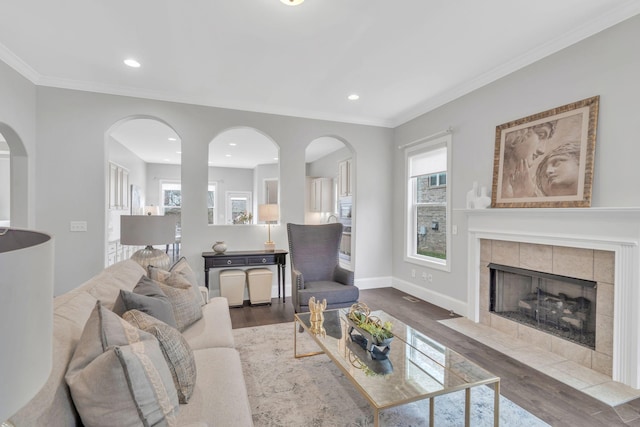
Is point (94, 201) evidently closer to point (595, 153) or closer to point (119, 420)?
point (119, 420)

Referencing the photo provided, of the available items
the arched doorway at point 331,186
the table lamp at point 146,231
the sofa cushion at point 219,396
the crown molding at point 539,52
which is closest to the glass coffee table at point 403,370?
the sofa cushion at point 219,396

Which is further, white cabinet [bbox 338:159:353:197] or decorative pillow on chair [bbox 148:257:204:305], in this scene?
white cabinet [bbox 338:159:353:197]

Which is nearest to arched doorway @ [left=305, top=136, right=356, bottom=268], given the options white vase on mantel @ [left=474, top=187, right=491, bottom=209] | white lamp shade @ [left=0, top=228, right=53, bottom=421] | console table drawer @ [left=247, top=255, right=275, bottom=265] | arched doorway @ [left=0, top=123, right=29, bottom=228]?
console table drawer @ [left=247, top=255, right=275, bottom=265]

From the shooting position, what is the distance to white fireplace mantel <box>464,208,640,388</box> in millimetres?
2236

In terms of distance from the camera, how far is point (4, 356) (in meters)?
0.37

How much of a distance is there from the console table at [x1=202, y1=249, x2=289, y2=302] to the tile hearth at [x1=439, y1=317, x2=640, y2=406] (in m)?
2.26

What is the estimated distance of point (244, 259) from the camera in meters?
4.21

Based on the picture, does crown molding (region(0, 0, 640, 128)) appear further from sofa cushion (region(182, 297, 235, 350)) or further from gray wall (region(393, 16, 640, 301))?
sofa cushion (region(182, 297, 235, 350))

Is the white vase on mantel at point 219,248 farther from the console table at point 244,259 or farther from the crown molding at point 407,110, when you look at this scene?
the crown molding at point 407,110

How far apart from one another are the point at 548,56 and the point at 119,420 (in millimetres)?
4046

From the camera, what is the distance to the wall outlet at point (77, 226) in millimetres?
3770

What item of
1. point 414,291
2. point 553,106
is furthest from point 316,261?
point 553,106

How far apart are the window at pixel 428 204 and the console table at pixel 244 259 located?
201cm

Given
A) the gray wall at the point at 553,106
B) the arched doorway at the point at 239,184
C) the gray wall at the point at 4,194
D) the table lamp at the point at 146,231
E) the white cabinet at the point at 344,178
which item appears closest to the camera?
the gray wall at the point at 553,106
